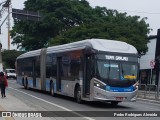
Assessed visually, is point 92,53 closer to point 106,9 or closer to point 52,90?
point 52,90

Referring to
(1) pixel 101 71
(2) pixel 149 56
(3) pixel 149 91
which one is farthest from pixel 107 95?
(2) pixel 149 56

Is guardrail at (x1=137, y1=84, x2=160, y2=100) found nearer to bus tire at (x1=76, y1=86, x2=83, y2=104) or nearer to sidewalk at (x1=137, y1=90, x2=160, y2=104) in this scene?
sidewalk at (x1=137, y1=90, x2=160, y2=104)

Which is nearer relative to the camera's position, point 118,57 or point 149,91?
point 118,57

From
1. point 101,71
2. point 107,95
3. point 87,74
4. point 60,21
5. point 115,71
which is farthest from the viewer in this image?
point 60,21

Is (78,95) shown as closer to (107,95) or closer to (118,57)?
(107,95)

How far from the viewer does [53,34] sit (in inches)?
2517

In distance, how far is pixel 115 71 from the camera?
2109 centimetres

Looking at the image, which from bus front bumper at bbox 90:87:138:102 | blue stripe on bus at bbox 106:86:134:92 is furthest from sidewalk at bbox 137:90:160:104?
bus front bumper at bbox 90:87:138:102

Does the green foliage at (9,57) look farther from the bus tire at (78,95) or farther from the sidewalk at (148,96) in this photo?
the bus tire at (78,95)

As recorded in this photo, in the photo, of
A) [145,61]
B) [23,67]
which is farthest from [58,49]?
[145,61]

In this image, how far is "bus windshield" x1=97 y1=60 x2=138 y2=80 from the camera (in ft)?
68.4

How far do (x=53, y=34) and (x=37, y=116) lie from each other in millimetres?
48171

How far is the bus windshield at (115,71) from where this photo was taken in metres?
20.9

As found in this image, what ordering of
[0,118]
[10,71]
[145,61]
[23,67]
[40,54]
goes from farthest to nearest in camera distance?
[10,71], [145,61], [23,67], [40,54], [0,118]
